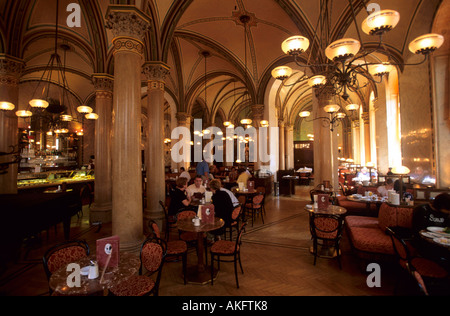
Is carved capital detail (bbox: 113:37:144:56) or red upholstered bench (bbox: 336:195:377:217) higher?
carved capital detail (bbox: 113:37:144:56)

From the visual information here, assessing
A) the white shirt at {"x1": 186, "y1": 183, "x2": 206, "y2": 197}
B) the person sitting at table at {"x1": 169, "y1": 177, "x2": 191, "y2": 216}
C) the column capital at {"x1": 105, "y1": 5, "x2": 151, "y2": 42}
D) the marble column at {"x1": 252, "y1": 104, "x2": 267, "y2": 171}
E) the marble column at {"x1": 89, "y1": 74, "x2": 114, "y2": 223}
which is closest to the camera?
the column capital at {"x1": 105, "y1": 5, "x2": 151, "y2": 42}

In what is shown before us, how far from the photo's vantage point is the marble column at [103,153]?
6762 millimetres

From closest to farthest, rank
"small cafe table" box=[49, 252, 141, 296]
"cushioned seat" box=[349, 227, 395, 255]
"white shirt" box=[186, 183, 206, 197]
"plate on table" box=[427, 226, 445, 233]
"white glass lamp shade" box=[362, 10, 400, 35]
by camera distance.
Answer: "small cafe table" box=[49, 252, 141, 296], "white glass lamp shade" box=[362, 10, 400, 35], "plate on table" box=[427, 226, 445, 233], "cushioned seat" box=[349, 227, 395, 255], "white shirt" box=[186, 183, 206, 197]

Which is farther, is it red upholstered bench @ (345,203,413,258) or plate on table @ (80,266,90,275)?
red upholstered bench @ (345,203,413,258)

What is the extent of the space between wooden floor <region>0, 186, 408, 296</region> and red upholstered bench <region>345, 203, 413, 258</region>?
32cm

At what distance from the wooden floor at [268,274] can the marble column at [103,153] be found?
1352 millimetres

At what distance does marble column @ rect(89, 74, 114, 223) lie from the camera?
6.76 m

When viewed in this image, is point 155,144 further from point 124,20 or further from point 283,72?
point 283,72

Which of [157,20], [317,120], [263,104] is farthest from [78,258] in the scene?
[263,104]

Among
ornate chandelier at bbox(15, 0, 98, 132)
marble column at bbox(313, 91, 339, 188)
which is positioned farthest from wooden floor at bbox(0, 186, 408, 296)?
ornate chandelier at bbox(15, 0, 98, 132)

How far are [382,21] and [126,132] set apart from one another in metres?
4.08

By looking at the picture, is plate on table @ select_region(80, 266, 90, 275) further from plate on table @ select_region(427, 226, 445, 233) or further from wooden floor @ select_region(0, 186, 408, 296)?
plate on table @ select_region(427, 226, 445, 233)

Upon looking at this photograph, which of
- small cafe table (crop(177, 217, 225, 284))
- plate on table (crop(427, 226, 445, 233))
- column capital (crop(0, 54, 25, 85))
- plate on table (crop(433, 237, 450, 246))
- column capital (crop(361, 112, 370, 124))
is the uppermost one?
column capital (crop(361, 112, 370, 124))
